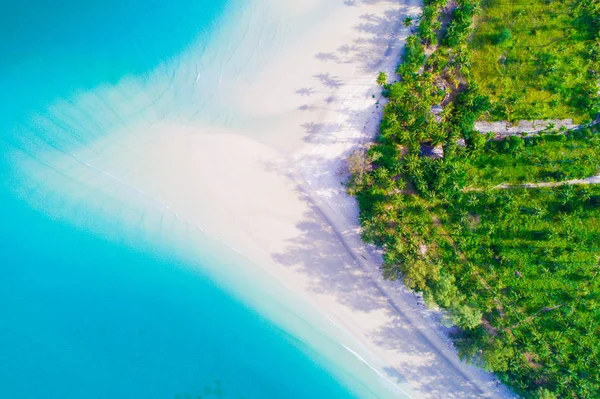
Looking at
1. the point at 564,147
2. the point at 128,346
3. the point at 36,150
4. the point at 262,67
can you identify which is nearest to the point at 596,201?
the point at 564,147

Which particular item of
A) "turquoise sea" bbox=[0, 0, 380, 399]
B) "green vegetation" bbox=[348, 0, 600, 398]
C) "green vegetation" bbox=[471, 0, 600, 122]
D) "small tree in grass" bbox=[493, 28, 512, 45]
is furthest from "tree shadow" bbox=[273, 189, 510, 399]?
"small tree in grass" bbox=[493, 28, 512, 45]

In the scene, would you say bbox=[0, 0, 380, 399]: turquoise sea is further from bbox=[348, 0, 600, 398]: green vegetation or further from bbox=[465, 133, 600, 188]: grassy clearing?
bbox=[465, 133, 600, 188]: grassy clearing

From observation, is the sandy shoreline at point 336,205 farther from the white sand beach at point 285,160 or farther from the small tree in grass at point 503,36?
the small tree in grass at point 503,36

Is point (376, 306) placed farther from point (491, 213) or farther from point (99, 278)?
point (99, 278)

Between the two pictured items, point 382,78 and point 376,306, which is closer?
point 382,78

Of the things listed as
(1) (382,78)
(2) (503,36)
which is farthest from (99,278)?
(2) (503,36)

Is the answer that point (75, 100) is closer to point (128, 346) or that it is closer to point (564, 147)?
point (128, 346)

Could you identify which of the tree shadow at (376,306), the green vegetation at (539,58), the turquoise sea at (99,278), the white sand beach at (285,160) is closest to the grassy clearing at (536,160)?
the green vegetation at (539,58)

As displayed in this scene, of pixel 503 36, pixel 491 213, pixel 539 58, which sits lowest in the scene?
pixel 491 213
